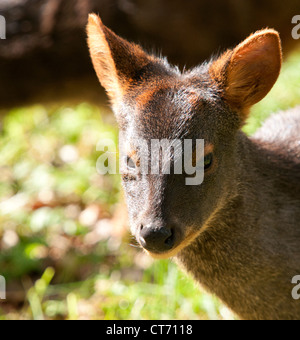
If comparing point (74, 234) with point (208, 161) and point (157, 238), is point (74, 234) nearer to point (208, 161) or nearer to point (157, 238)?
point (208, 161)

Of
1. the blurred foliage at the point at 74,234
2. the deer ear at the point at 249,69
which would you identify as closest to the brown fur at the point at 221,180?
the deer ear at the point at 249,69

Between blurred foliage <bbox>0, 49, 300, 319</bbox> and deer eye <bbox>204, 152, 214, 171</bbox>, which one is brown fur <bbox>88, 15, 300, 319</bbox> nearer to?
deer eye <bbox>204, 152, 214, 171</bbox>

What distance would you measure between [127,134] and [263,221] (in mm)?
1113

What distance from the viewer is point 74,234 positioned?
605 centimetres

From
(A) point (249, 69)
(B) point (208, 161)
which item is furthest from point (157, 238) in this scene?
(A) point (249, 69)

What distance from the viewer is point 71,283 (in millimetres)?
5512

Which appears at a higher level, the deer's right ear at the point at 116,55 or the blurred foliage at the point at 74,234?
the deer's right ear at the point at 116,55

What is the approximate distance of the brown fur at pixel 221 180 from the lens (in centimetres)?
343

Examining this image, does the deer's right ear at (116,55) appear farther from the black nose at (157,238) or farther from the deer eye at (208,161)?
the black nose at (157,238)

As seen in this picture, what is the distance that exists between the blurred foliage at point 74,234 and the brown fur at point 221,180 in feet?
1.62

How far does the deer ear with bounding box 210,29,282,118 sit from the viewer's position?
11.9 feet

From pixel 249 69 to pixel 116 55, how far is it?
0.87m

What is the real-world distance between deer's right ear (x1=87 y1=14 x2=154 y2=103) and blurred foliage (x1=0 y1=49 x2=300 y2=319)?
5.12ft
